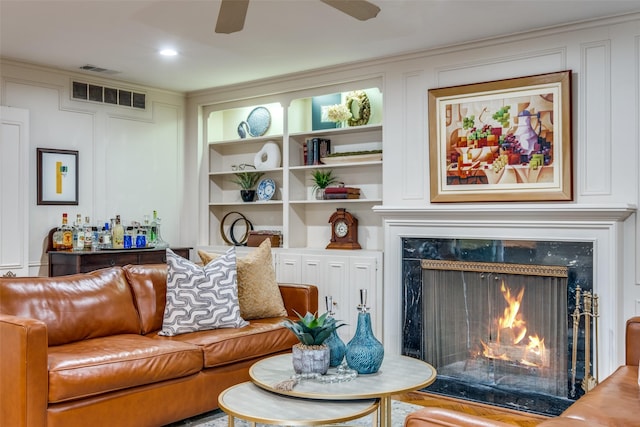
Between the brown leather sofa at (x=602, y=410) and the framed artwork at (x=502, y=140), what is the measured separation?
144 cm

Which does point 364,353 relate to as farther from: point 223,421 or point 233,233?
point 233,233

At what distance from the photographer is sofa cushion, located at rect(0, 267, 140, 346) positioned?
3.15 meters

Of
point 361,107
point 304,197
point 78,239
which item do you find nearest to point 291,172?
point 304,197

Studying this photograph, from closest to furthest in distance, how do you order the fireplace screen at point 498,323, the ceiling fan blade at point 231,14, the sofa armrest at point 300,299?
the ceiling fan blade at point 231,14 → the fireplace screen at point 498,323 → the sofa armrest at point 300,299

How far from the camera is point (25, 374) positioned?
2.56 m

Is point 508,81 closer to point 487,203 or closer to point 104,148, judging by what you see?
point 487,203

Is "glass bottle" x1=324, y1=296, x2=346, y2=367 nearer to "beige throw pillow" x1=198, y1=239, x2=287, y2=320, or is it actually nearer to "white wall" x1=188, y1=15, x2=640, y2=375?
"beige throw pillow" x1=198, y1=239, x2=287, y2=320

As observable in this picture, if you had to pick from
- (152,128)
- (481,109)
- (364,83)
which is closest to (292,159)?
(364,83)

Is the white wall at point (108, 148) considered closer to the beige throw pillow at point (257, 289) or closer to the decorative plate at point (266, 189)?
the decorative plate at point (266, 189)

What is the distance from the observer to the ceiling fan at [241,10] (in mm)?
2844

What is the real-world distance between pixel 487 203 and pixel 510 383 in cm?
124

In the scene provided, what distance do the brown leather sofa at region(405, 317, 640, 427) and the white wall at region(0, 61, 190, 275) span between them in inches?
170

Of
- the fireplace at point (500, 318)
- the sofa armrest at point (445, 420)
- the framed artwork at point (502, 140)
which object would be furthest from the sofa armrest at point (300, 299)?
the sofa armrest at point (445, 420)

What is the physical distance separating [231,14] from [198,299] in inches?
66.4
